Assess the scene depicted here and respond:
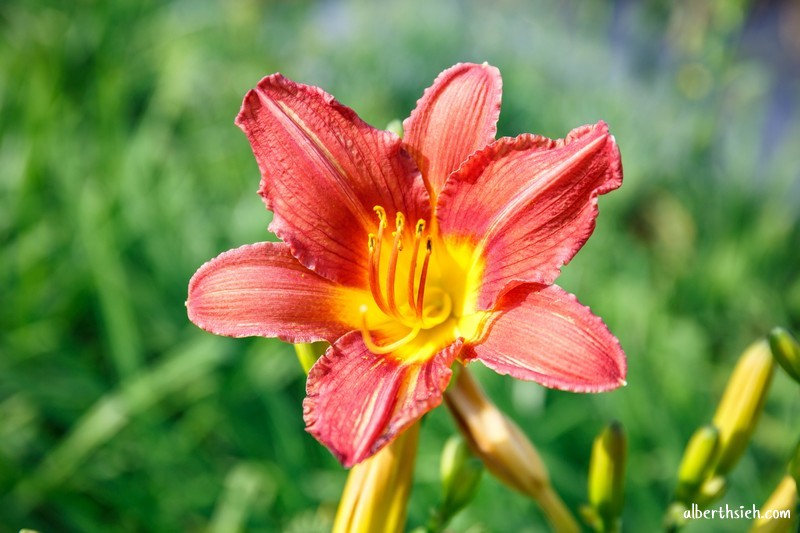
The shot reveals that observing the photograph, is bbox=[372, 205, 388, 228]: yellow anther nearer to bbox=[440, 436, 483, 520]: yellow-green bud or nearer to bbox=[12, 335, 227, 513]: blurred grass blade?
bbox=[440, 436, 483, 520]: yellow-green bud

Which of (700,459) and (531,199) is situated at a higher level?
(531,199)

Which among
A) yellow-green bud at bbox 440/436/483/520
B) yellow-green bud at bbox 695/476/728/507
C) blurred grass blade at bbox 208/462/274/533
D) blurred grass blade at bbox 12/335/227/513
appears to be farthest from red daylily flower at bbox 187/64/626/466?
blurred grass blade at bbox 12/335/227/513

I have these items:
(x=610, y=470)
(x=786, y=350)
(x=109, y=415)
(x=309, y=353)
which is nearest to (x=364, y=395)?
(x=309, y=353)

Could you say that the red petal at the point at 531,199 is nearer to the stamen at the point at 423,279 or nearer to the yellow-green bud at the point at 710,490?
the stamen at the point at 423,279

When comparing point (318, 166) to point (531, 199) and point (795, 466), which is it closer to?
point (531, 199)

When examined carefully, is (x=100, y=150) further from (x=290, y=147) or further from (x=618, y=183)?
(x=618, y=183)

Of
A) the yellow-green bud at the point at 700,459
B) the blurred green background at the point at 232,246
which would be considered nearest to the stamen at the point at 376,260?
the blurred green background at the point at 232,246
